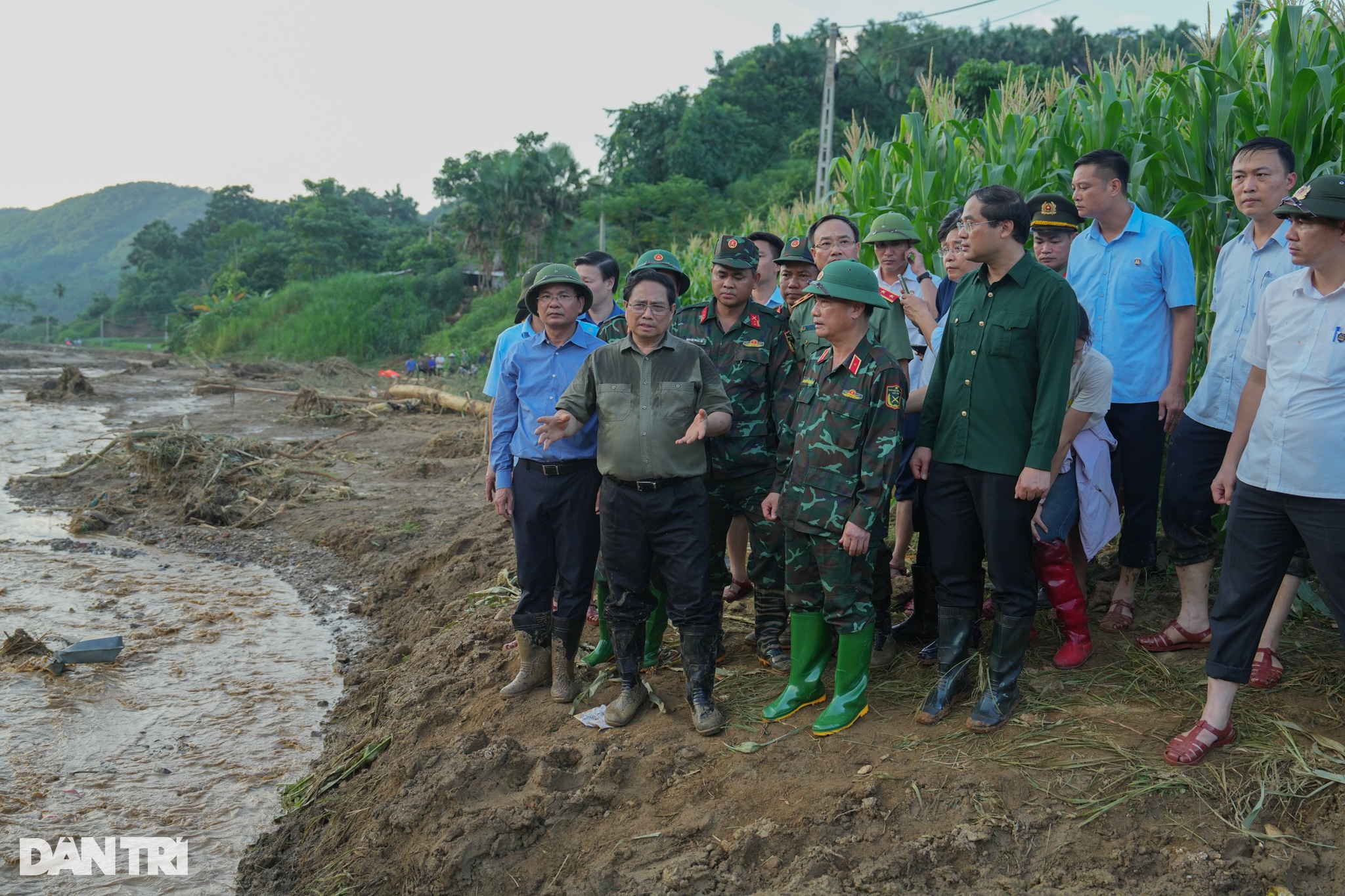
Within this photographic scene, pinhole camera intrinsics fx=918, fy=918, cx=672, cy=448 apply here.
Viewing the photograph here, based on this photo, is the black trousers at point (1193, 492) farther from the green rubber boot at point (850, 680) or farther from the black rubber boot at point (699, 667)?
the black rubber boot at point (699, 667)

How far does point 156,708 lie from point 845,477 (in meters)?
3.93

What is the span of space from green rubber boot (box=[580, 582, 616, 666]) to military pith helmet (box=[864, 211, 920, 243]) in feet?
Answer: 6.80

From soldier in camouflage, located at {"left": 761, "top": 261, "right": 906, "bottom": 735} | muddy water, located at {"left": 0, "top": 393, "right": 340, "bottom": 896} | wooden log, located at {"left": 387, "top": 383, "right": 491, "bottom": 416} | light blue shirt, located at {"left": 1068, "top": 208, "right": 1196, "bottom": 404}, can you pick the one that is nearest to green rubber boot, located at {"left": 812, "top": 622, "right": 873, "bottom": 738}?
soldier in camouflage, located at {"left": 761, "top": 261, "right": 906, "bottom": 735}

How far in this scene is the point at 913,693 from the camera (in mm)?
3740

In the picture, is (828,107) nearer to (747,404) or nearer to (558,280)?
(747,404)

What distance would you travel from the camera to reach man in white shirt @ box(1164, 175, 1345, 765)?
2.74 m

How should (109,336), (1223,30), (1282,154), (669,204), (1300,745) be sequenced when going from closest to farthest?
(1300,745), (1282,154), (1223,30), (669,204), (109,336)

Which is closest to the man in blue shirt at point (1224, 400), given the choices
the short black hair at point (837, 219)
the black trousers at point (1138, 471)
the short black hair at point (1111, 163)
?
the black trousers at point (1138, 471)

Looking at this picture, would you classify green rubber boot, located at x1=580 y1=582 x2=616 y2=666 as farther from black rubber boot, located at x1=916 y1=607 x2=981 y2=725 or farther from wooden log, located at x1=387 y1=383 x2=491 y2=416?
wooden log, located at x1=387 y1=383 x2=491 y2=416

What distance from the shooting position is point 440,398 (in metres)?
15.7

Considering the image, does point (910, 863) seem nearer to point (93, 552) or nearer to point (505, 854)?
point (505, 854)

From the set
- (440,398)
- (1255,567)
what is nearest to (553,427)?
(1255,567)

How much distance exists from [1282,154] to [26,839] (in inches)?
218

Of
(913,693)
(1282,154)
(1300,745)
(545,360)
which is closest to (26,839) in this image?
(545,360)
